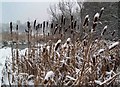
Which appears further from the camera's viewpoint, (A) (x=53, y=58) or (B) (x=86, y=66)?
(A) (x=53, y=58)

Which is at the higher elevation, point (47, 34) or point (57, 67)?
point (47, 34)

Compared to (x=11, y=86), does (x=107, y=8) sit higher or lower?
higher

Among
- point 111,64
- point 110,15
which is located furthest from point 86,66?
point 110,15

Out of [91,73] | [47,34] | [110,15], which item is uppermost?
[110,15]

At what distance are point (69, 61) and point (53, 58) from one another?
187 millimetres

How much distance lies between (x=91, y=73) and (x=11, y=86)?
4.51ft

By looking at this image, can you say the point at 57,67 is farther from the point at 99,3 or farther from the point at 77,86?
the point at 99,3

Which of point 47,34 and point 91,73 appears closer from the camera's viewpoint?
point 91,73

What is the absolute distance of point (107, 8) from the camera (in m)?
17.9

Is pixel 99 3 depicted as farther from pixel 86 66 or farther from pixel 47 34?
pixel 86 66

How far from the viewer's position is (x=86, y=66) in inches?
112

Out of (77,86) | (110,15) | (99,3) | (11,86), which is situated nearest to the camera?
(77,86)

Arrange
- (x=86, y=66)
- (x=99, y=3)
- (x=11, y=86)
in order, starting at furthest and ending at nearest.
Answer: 1. (x=99, y=3)
2. (x=11, y=86)
3. (x=86, y=66)

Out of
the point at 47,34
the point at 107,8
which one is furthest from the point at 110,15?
the point at 47,34
